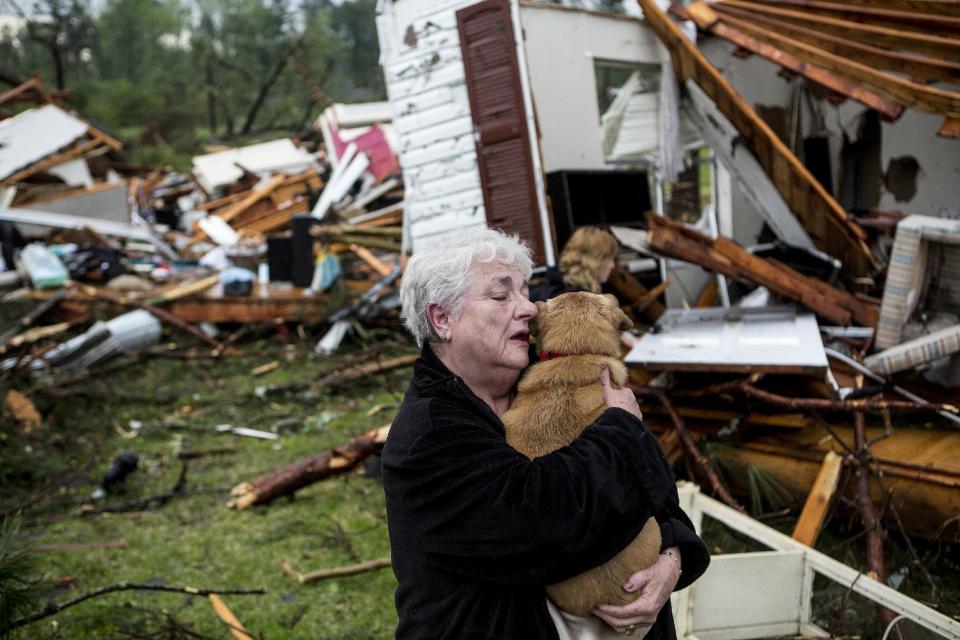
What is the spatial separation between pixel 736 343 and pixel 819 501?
123cm

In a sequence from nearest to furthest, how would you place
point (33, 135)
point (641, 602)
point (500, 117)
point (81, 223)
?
point (641, 602) → point (500, 117) → point (81, 223) → point (33, 135)

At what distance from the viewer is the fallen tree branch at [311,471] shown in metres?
5.42

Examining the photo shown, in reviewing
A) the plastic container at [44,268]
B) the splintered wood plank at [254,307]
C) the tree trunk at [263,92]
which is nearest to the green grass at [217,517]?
the splintered wood plank at [254,307]

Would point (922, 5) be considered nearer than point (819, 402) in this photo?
No

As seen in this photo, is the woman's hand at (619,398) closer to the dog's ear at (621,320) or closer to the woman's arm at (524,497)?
the woman's arm at (524,497)

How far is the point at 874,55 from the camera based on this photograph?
5.72 meters

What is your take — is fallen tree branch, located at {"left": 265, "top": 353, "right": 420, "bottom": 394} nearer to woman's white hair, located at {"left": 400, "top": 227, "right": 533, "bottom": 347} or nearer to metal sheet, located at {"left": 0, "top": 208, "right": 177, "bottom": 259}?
woman's white hair, located at {"left": 400, "top": 227, "right": 533, "bottom": 347}

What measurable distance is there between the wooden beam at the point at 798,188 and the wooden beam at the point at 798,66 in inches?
19.0

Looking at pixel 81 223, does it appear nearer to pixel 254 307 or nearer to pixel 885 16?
pixel 254 307

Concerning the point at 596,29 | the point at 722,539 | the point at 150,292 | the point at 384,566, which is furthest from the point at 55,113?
the point at 722,539

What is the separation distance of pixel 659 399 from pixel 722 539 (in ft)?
4.58

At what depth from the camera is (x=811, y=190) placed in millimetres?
5680

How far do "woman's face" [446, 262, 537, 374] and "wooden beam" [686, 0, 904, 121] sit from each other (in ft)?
14.8

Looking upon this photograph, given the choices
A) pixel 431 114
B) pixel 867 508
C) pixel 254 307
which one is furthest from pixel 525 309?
pixel 254 307
